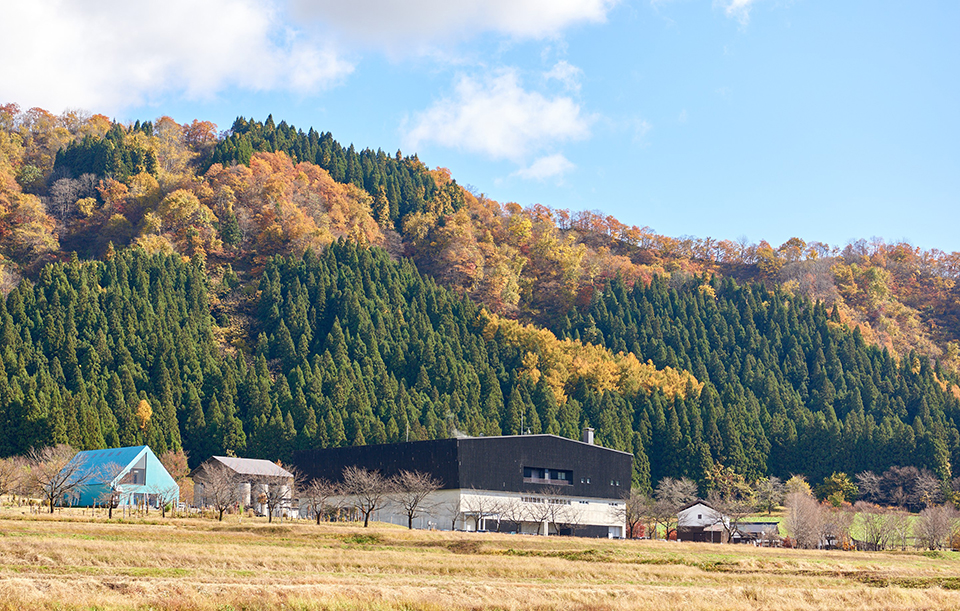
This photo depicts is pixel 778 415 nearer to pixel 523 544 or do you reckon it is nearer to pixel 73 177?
pixel 523 544

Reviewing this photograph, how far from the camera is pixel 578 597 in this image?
28281 millimetres

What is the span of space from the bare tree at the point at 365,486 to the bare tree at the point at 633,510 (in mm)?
17781

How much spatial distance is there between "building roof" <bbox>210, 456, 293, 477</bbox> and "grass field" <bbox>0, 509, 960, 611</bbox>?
21387mm

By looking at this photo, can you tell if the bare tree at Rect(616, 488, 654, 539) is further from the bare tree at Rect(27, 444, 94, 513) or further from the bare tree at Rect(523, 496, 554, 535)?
the bare tree at Rect(27, 444, 94, 513)

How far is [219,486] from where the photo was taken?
60906mm

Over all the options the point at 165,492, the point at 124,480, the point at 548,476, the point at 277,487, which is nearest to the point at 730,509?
the point at 548,476

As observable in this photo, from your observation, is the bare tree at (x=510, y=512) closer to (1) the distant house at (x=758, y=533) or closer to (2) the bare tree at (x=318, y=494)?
(2) the bare tree at (x=318, y=494)

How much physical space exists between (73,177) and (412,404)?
74388 mm

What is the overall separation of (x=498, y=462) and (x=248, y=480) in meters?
17.7

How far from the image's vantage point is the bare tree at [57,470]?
62.1 m

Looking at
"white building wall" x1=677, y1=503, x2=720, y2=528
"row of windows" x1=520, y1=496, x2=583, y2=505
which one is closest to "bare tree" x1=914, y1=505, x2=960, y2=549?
"white building wall" x1=677, y1=503, x2=720, y2=528

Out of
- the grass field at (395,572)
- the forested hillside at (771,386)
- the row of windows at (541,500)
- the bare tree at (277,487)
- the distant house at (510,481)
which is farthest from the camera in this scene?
the forested hillside at (771,386)

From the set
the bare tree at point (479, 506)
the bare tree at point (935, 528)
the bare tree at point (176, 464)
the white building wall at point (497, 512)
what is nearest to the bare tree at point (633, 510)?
the white building wall at point (497, 512)

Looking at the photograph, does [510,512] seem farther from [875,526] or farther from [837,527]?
[875,526]
